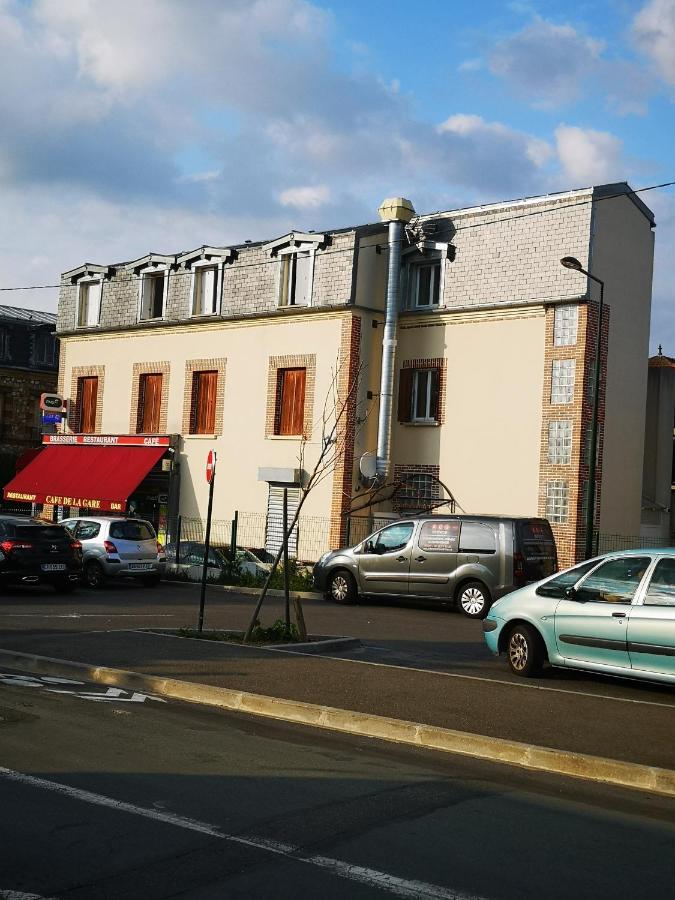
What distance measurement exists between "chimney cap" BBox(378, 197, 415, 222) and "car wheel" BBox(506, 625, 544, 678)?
1847cm

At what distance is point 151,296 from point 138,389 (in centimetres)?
298

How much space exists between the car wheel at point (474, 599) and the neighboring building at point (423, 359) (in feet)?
16.2

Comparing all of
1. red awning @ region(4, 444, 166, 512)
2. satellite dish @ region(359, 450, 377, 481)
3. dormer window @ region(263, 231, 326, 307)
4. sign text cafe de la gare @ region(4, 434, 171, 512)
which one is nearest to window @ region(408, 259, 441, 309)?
dormer window @ region(263, 231, 326, 307)

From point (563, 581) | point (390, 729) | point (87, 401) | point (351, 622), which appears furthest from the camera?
point (87, 401)

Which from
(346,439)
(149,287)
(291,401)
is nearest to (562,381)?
(346,439)

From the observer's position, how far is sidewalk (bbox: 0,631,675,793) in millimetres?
8914

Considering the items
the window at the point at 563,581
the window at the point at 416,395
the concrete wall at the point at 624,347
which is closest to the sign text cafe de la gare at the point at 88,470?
the window at the point at 416,395

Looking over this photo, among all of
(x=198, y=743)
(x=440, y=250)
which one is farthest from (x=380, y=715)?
(x=440, y=250)

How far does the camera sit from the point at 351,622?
19234mm

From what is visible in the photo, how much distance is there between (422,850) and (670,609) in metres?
5.61

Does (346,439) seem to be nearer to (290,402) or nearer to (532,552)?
(290,402)

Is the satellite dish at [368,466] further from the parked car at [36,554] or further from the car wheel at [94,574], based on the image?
the parked car at [36,554]

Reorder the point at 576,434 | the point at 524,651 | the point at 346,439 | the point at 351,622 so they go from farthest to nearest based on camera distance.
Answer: the point at 346,439, the point at 576,434, the point at 351,622, the point at 524,651

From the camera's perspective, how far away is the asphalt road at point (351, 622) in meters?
12.3
